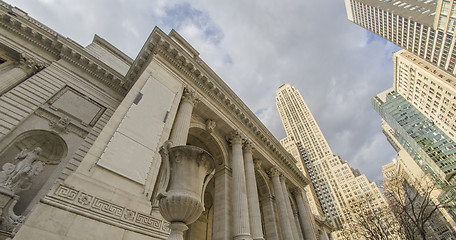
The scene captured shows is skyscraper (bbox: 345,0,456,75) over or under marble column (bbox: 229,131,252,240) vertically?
over

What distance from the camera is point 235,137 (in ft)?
54.9

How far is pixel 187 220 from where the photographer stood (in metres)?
3.88

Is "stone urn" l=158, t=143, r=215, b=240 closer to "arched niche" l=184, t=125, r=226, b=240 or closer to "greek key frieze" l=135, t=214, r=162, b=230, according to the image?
"greek key frieze" l=135, t=214, r=162, b=230

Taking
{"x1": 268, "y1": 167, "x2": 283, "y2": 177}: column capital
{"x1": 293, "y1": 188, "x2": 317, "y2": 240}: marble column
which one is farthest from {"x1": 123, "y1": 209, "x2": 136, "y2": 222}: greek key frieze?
{"x1": 293, "y1": 188, "x2": 317, "y2": 240}: marble column

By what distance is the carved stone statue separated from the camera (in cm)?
778

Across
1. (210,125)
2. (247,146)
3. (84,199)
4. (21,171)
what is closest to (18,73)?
(21,171)

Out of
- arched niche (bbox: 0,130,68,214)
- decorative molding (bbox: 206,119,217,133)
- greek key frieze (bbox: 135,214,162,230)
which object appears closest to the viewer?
greek key frieze (bbox: 135,214,162,230)

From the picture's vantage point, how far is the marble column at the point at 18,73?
36.0ft

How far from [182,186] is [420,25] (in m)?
80.5

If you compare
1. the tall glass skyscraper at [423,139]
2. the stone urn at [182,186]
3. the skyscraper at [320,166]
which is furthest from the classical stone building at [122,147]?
the skyscraper at [320,166]

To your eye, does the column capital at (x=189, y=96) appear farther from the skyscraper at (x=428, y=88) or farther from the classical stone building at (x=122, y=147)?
the skyscraper at (x=428, y=88)

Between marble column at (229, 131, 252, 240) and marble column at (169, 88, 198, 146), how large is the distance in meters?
5.02

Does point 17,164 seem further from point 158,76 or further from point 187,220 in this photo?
point 187,220

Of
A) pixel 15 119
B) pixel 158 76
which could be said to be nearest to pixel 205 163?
pixel 158 76
